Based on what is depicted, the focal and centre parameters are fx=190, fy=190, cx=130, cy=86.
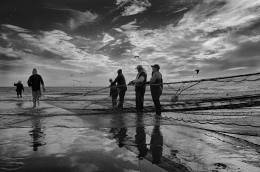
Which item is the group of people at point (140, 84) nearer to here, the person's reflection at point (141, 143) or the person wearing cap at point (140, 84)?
the person wearing cap at point (140, 84)

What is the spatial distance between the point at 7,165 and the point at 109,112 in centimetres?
697

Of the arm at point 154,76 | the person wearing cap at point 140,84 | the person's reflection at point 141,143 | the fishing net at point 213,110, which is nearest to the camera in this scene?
the person's reflection at point 141,143

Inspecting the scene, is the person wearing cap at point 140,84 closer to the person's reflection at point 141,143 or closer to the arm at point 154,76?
the arm at point 154,76

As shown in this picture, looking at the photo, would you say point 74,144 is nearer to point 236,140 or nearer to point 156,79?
point 236,140

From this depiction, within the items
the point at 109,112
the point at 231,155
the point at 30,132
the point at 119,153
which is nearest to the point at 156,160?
the point at 119,153

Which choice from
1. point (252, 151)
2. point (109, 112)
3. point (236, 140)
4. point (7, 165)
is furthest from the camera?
point (109, 112)

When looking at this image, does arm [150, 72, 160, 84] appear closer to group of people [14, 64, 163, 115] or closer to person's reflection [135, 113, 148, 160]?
group of people [14, 64, 163, 115]

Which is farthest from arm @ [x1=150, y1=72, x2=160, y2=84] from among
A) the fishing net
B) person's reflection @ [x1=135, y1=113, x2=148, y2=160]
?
person's reflection @ [x1=135, y1=113, x2=148, y2=160]

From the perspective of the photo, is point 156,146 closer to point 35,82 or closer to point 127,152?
point 127,152

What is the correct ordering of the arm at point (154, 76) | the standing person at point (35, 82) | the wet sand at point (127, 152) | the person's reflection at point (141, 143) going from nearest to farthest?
1. the wet sand at point (127, 152)
2. the person's reflection at point (141, 143)
3. the arm at point (154, 76)
4. the standing person at point (35, 82)

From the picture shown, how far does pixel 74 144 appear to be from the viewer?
13.1 ft

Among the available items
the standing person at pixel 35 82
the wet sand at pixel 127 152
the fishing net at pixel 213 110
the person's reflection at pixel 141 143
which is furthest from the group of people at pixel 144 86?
the standing person at pixel 35 82

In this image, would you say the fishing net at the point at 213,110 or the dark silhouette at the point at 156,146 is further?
the fishing net at the point at 213,110

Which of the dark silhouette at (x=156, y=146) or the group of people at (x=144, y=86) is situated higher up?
the group of people at (x=144, y=86)
